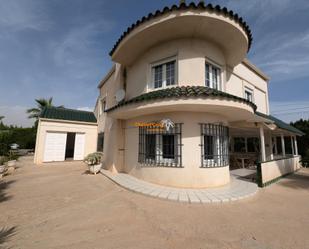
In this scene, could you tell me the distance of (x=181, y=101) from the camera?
6148 millimetres

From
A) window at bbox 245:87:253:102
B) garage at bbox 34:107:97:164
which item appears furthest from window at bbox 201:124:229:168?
garage at bbox 34:107:97:164

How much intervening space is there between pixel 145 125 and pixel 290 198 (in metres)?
7.40

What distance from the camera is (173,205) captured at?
5297 mm

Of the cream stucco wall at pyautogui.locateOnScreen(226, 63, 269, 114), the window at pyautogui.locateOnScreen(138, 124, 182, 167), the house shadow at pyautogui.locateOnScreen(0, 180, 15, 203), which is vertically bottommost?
the house shadow at pyautogui.locateOnScreen(0, 180, 15, 203)

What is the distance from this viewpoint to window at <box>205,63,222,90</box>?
831 cm

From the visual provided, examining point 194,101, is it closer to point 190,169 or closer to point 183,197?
point 190,169

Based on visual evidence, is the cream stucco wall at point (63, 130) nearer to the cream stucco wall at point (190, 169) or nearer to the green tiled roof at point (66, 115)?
the green tiled roof at point (66, 115)

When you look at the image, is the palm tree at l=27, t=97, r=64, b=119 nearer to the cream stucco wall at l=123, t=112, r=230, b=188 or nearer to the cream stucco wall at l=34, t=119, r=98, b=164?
the cream stucco wall at l=34, t=119, r=98, b=164

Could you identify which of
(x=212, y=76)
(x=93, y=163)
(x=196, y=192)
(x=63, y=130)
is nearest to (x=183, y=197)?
(x=196, y=192)

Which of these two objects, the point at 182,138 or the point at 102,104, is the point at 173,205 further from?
the point at 102,104

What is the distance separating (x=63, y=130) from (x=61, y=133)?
1.24 ft

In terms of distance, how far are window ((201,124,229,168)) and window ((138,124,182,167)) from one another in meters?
1.29

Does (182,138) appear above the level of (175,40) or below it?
below

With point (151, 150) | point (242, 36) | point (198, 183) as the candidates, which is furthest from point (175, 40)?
point (198, 183)
